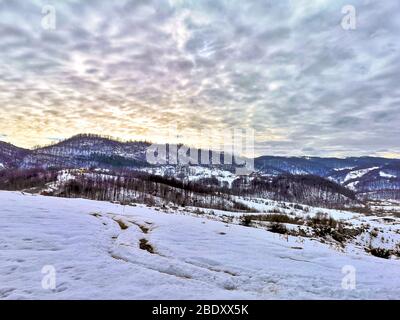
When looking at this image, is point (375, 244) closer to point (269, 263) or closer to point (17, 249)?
point (269, 263)

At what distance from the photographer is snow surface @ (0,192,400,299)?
4777 mm

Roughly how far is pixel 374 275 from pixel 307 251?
7.91ft

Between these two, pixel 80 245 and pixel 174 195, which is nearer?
pixel 80 245

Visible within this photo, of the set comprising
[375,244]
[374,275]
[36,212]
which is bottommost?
[375,244]

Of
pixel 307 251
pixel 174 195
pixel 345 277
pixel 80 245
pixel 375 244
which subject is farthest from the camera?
pixel 174 195

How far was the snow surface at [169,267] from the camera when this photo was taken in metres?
4.78

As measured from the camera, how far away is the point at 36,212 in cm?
1222

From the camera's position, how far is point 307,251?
28.9 ft

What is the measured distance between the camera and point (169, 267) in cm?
620

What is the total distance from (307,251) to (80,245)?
21.6 ft
